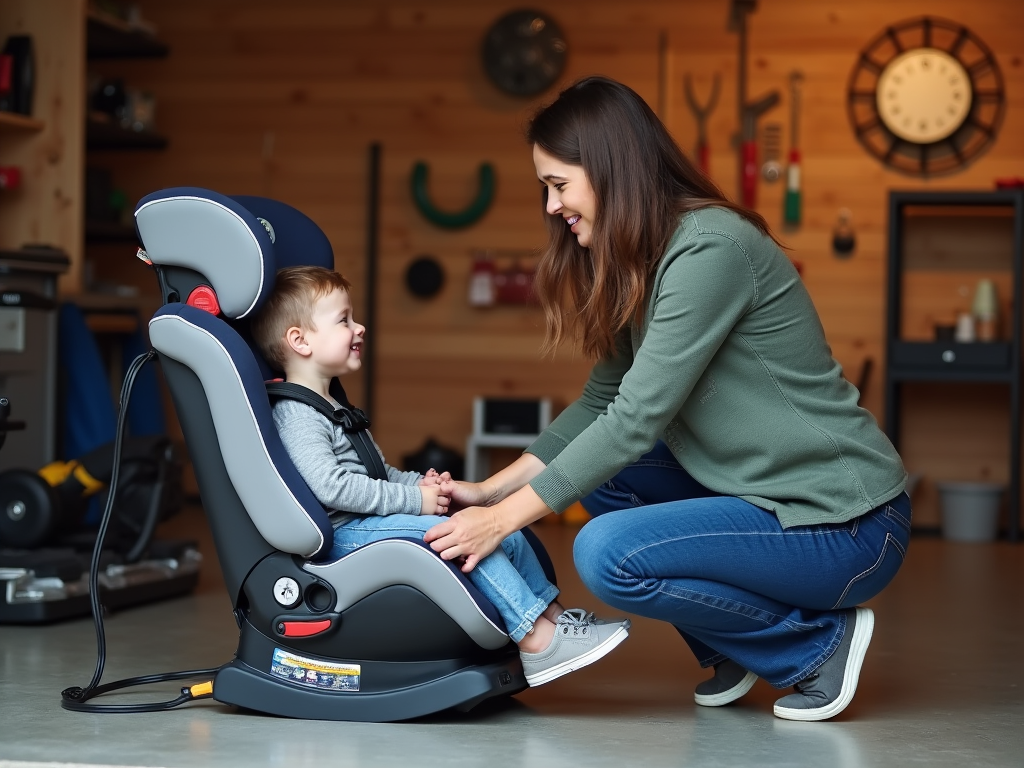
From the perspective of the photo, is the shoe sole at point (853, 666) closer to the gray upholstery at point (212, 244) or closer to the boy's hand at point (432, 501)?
the boy's hand at point (432, 501)

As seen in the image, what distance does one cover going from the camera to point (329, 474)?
211cm

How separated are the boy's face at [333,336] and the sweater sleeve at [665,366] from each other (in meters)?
0.43

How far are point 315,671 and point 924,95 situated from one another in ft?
12.9

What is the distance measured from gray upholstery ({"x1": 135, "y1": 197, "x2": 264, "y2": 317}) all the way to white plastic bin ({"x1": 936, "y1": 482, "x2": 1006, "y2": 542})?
3.66m

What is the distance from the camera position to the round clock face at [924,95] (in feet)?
16.8

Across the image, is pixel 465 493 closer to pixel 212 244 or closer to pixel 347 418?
pixel 347 418

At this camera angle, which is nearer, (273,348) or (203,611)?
(273,348)

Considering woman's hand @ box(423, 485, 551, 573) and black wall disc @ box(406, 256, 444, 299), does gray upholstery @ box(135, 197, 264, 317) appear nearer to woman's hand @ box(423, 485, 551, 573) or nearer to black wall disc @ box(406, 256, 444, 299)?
woman's hand @ box(423, 485, 551, 573)

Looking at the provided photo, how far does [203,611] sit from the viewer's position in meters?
3.23

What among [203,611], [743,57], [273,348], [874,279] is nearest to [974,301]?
[874,279]

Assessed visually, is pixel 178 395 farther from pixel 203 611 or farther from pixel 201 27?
pixel 201 27

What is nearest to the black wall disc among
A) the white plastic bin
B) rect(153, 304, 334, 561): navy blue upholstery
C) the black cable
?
the white plastic bin

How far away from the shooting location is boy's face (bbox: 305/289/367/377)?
2.22 m

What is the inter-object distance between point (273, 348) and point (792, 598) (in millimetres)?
976
